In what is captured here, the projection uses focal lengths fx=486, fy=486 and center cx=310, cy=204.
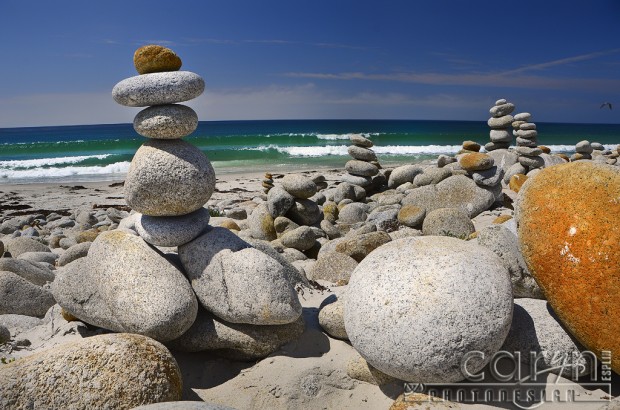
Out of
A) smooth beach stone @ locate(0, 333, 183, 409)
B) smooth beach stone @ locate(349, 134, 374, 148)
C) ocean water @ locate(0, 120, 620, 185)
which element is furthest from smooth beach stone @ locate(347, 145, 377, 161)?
ocean water @ locate(0, 120, 620, 185)

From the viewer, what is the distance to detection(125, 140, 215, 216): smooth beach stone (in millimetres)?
4531

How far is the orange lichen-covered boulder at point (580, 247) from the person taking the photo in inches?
128

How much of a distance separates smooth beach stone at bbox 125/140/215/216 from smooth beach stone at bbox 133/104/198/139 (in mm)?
110

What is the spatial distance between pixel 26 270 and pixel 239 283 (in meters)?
4.17

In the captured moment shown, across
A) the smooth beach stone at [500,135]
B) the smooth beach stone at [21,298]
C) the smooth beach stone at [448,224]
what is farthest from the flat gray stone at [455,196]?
the smooth beach stone at [21,298]

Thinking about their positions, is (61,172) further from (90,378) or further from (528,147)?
(90,378)

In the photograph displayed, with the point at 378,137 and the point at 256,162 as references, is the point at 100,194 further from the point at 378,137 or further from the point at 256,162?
the point at 378,137

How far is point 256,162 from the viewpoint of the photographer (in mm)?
29578

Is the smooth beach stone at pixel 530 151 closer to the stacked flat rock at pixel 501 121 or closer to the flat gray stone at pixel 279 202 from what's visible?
the stacked flat rock at pixel 501 121

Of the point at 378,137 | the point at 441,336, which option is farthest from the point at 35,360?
the point at 378,137

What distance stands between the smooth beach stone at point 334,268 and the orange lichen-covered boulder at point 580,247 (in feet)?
9.67

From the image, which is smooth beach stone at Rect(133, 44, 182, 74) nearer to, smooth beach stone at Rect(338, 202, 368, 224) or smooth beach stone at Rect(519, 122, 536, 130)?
smooth beach stone at Rect(338, 202, 368, 224)

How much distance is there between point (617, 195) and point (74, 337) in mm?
4887

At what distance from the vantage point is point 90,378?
332 centimetres
